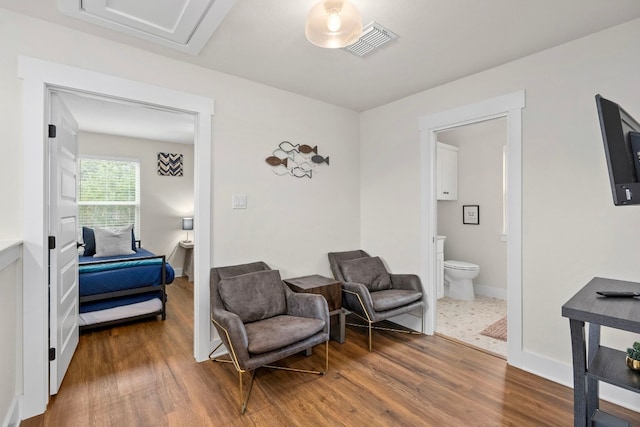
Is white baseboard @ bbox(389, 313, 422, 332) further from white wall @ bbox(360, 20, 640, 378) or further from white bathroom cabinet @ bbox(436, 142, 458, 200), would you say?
white bathroom cabinet @ bbox(436, 142, 458, 200)

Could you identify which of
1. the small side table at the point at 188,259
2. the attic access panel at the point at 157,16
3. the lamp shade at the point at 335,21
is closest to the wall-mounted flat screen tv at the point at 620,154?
the lamp shade at the point at 335,21

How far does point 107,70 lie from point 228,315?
1.92 metres

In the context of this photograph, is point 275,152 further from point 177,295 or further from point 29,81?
point 177,295

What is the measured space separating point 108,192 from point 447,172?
541 centimetres

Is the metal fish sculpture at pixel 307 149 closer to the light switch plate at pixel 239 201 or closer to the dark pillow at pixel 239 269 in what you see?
the light switch plate at pixel 239 201

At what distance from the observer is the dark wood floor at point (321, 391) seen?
191cm

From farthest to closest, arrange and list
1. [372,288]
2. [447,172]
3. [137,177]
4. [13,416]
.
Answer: [137,177], [447,172], [372,288], [13,416]

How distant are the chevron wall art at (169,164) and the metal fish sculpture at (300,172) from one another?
3478mm

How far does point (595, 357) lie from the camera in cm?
165

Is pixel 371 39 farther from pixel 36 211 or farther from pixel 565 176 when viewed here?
pixel 36 211

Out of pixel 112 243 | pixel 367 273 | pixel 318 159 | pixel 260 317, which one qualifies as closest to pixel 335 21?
pixel 318 159

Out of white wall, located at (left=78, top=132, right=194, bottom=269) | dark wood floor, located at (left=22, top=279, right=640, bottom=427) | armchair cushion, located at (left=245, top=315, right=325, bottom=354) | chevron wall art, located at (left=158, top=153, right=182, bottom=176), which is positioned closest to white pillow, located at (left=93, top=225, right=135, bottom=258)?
white wall, located at (left=78, top=132, right=194, bottom=269)

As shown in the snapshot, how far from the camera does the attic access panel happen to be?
70.7 inches

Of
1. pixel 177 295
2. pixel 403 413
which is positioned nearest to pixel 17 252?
pixel 403 413
